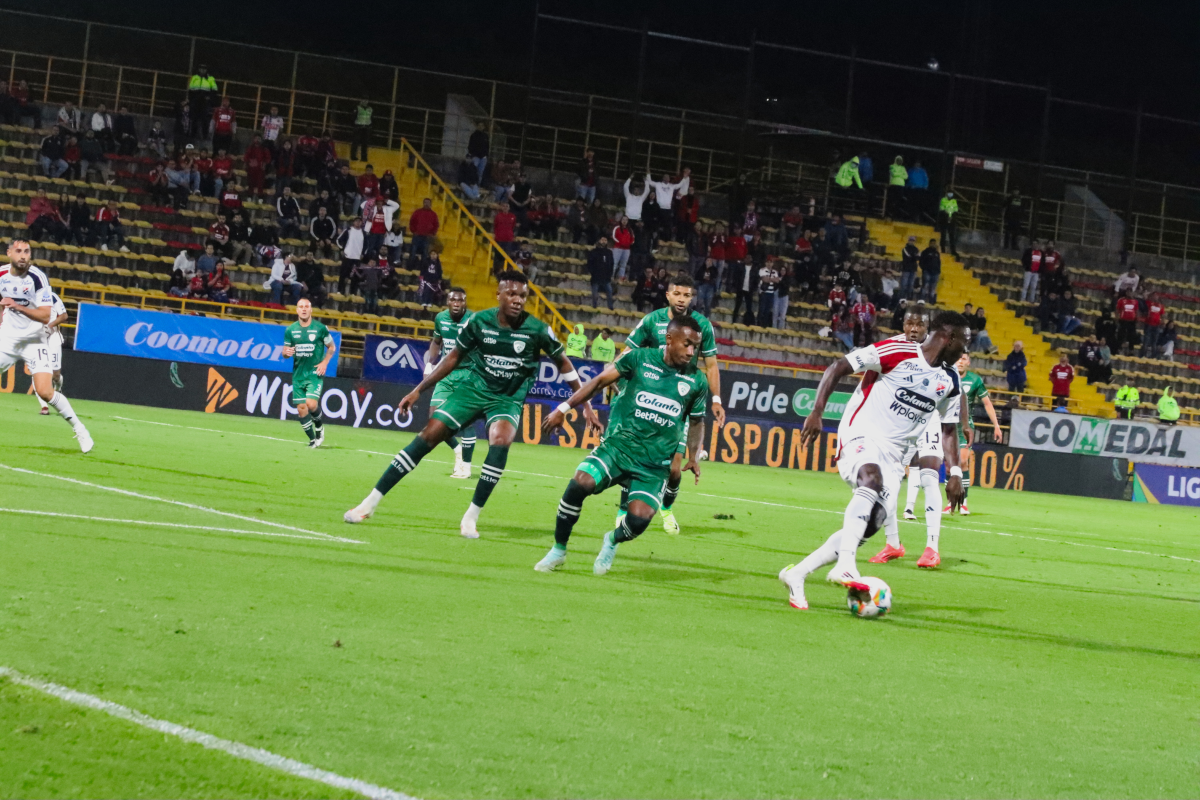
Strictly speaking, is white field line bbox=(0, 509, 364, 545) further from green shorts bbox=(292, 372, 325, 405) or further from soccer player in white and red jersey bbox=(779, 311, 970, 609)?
green shorts bbox=(292, 372, 325, 405)

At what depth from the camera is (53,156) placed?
→ 34.3 m

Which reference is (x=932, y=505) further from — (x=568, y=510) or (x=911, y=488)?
(x=568, y=510)

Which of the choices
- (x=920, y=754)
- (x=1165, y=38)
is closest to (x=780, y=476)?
(x=920, y=754)

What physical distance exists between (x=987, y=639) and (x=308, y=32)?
4243cm

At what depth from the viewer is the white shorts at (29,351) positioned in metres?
16.1

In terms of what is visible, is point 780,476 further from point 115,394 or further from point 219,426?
point 115,394

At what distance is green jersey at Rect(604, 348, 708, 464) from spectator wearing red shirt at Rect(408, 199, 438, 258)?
83.0 feet

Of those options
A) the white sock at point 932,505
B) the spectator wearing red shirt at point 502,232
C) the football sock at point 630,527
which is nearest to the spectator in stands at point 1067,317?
the spectator wearing red shirt at point 502,232

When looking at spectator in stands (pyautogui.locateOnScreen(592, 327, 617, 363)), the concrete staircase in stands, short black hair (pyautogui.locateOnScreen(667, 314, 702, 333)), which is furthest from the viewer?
the concrete staircase in stands

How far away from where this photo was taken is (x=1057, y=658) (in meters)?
8.21

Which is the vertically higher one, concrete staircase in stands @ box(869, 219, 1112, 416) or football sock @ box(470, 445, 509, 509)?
concrete staircase in stands @ box(869, 219, 1112, 416)

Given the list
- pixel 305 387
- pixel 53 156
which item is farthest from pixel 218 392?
pixel 53 156

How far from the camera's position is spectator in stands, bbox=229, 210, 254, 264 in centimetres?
3356

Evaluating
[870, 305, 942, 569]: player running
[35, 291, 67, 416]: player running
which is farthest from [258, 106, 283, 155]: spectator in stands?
[870, 305, 942, 569]: player running
